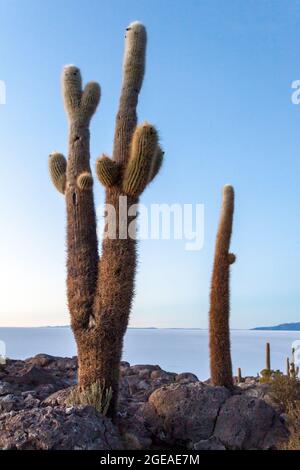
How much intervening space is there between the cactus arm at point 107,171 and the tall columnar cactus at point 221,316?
512 cm

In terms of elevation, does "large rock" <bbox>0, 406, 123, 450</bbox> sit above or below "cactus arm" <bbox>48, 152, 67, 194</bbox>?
below

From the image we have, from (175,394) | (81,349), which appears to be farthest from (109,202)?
(175,394)

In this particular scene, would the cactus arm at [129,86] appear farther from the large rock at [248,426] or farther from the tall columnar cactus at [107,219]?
the large rock at [248,426]

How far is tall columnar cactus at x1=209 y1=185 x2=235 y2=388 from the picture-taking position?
14.0 metres

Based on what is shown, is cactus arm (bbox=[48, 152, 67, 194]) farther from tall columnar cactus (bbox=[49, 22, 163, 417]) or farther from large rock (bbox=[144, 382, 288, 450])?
large rock (bbox=[144, 382, 288, 450])

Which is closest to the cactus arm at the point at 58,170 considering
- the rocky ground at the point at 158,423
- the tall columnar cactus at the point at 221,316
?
the rocky ground at the point at 158,423

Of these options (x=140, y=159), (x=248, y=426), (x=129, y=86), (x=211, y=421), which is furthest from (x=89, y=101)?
(x=248, y=426)

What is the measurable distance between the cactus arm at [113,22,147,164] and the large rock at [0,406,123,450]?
176 inches

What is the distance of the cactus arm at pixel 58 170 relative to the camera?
11.9m

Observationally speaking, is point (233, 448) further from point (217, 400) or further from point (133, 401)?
point (133, 401)

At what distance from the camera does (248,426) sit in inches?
396

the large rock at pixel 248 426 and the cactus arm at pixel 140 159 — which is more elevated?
the cactus arm at pixel 140 159

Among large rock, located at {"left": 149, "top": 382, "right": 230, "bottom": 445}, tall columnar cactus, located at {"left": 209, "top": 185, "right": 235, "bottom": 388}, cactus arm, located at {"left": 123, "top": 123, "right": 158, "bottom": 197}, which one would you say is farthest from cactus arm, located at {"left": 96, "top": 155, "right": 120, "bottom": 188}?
tall columnar cactus, located at {"left": 209, "top": 185, "right": 235, "bottom": 388}
